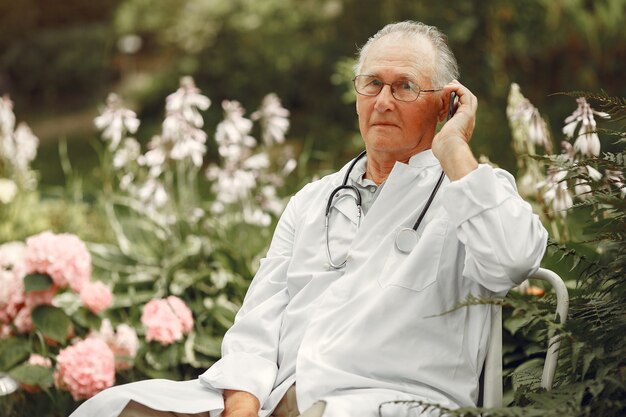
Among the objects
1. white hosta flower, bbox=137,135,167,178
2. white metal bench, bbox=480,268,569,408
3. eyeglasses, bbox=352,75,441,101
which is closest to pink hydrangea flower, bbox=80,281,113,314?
white hosta flower, bbox=137,135,167,178

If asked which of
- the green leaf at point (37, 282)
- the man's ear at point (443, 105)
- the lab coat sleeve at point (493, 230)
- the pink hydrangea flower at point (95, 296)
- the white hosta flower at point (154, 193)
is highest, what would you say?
the man's ear at point (443, 105)

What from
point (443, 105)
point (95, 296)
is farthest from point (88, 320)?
point (443, 105)

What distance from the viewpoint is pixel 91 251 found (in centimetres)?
481

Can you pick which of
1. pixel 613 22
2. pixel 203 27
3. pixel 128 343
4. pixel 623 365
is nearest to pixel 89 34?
pixel 203 27

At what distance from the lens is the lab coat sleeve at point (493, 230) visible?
7.03 ft

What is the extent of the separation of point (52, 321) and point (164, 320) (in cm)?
48

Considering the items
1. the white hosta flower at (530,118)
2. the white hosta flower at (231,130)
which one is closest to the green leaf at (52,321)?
the white hosta flower at (231,130)

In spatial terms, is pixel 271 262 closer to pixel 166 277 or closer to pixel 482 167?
pixel 482 167

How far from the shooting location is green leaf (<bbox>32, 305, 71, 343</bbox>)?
385cm

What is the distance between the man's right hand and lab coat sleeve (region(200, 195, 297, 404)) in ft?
0.05

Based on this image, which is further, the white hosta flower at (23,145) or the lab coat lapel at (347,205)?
the white hosta flower at (23,145)

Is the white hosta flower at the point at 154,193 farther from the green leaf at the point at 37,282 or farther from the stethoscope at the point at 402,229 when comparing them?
the stethoscope at the point at 402,229

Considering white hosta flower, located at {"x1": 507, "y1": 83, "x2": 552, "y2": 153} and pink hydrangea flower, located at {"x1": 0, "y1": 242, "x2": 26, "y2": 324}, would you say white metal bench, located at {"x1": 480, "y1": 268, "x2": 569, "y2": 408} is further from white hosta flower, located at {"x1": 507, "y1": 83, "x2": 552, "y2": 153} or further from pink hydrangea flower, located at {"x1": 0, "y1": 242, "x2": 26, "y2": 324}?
pink hydrangea flower, located at {"x1": 0, "y1": 242, "x2": 26, "y2": 324}

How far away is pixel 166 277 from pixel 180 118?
30.4 inches
